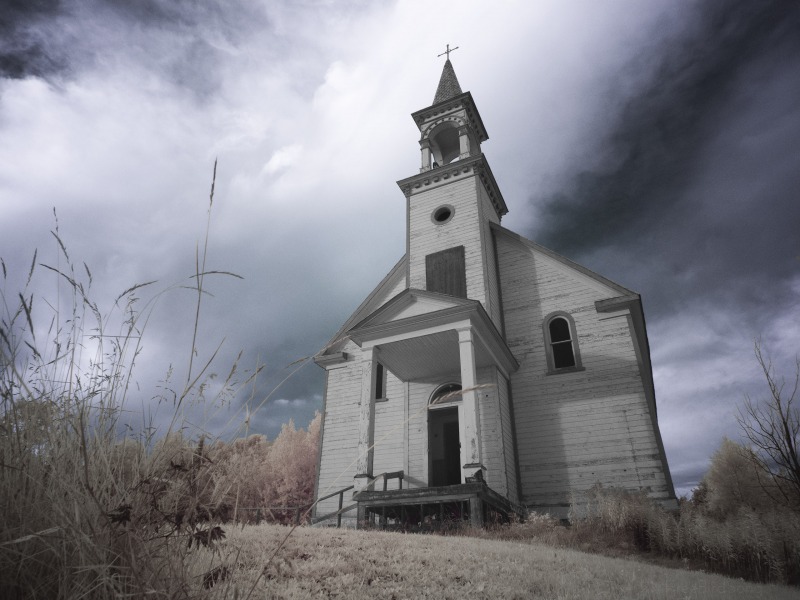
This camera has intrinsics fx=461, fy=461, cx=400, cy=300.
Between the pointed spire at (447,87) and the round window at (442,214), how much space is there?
5747 mm

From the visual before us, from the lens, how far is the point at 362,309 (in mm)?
16703

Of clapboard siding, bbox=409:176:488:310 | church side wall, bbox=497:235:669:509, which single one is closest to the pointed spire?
clapboard siding, bbox=409:176:488:310

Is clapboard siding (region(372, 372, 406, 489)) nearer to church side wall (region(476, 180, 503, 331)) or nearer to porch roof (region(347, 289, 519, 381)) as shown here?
porch roof (region(347, 289, 519, 381))

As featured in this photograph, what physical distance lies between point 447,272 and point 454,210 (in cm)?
242

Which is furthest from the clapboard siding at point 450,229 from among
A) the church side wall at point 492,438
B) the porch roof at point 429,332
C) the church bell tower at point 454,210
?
the church side wall at point 492,438

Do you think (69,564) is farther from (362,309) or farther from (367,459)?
(362,309)

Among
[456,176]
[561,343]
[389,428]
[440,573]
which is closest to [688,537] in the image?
[440,573]

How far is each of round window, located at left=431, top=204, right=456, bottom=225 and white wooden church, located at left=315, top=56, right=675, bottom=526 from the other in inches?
1.5

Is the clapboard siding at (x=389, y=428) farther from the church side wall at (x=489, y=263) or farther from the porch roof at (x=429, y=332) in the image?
the church side wall at (x=489, y=263)

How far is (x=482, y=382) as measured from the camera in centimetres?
1176

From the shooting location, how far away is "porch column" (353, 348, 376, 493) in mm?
10859

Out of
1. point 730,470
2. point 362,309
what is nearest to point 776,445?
point 362,309

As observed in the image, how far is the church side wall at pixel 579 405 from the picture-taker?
11000 millimetres

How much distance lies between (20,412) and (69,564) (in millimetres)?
701
